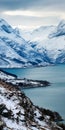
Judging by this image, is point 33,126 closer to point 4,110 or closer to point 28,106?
point 4,110

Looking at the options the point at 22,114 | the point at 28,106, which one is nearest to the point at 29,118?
the point at 22,114

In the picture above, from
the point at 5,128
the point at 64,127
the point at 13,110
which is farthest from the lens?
the point at 64,127

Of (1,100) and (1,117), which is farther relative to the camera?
(1,100)

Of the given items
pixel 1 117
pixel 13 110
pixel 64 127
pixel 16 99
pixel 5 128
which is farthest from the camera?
pixel 64 127

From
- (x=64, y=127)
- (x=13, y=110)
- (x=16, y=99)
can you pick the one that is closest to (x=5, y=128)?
(x=13, y=110)

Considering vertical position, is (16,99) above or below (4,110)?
above

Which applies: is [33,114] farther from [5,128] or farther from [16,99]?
[5,128]

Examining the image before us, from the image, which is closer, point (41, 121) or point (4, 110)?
point (4, 110)

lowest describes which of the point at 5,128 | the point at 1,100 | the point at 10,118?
the point at 5,128

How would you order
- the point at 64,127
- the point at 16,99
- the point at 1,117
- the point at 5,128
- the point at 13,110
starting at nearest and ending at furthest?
1. the point at 5,128
2. the point at 1,117
3. the point at 13,110
4. the point at 16,99
5. the point at 64,127
